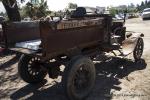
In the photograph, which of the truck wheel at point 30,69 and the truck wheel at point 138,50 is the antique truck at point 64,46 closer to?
the truck wheel at point 30,69

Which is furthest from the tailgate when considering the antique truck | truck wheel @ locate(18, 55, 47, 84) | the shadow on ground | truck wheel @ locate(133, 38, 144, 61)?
truck wheel @ locate(133, 38, 144, 61)

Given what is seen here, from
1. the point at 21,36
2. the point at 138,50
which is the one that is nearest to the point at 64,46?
the point at 21,36

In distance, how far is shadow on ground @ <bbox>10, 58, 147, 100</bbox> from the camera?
6043mm

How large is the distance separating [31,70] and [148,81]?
2.84 meters

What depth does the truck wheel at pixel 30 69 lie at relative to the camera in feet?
21.7

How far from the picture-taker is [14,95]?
6.30m

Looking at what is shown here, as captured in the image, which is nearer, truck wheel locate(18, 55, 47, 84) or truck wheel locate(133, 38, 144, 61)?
truck wheel locate(18, 55, 47, 84)

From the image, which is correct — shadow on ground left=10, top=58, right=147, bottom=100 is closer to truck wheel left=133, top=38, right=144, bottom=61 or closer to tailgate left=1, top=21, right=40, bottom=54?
truck wheel left=133, top=38, right=144, bottom=61

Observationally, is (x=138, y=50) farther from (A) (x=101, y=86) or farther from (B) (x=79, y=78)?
(B) (x=79, y=78)

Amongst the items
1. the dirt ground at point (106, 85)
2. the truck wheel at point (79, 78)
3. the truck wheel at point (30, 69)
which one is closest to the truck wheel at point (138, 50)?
the dirt ground at point (106, 85)

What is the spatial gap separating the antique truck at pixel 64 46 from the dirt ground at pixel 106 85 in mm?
336

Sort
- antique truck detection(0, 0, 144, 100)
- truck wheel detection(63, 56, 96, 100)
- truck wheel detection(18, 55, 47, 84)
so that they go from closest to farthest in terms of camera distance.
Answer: antique truck detection(0, 0, 144, 100) < truck wheel detection(63, 56, 96, 100) < truck wheel detection(18, 55, 47, 84)

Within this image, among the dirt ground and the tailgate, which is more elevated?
the tailgate

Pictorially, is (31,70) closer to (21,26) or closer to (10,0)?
(21,26)
